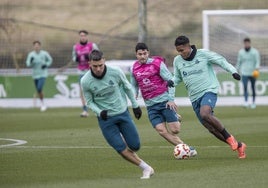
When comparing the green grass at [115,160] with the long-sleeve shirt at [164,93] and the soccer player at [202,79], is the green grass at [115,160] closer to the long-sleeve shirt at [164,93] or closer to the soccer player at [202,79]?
the soccer player at [202,79]

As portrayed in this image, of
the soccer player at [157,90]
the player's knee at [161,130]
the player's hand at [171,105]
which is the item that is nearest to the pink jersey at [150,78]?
the soccer player at [157,90]

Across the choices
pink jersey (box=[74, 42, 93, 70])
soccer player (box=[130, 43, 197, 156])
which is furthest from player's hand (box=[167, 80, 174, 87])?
pink jersey (box=[74, 42, 93, 70])

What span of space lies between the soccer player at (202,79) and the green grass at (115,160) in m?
0.50

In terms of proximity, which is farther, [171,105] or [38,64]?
[38,64]

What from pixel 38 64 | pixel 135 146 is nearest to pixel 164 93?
pixel 135 146

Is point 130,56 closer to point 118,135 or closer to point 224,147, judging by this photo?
point 224,147

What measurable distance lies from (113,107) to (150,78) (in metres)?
3.33

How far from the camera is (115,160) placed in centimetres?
1662

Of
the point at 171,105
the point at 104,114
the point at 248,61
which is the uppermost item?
the point at 104,114

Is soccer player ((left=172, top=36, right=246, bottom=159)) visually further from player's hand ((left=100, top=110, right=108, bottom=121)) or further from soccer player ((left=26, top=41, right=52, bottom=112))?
soccer player ((left=26, top=41, right=52, bottom=112))

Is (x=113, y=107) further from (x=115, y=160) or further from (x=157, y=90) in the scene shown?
(x=157, y=90)

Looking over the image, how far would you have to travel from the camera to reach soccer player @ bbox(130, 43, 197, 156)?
17.2m

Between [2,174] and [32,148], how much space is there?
4.53 m

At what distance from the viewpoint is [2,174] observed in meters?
14.8
